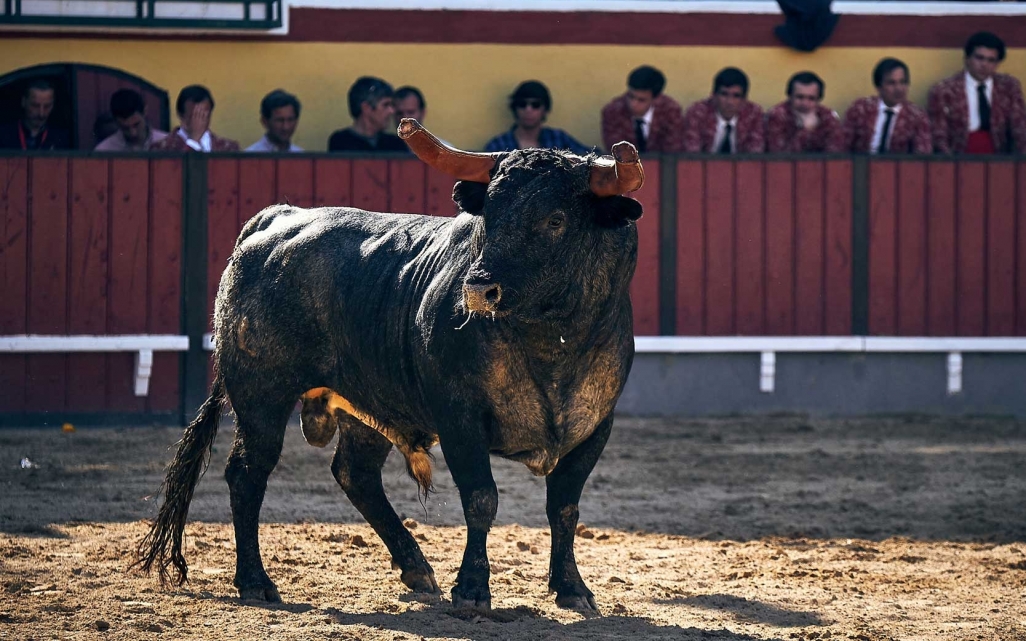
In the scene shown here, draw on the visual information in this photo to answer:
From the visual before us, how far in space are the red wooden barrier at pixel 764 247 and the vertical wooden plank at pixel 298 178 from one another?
2412mm

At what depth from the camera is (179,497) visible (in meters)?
5.73

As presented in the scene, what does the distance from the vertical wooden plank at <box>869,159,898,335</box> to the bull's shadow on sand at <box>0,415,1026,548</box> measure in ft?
2.93

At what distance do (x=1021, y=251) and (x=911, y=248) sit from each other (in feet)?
2.51

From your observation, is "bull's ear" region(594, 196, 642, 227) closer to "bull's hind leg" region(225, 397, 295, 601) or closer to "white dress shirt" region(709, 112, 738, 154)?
"bull's hind leg" region(225, 397, 295, 601)

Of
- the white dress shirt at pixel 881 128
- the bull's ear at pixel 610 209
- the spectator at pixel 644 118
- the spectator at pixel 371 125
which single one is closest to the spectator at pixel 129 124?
the spectator at pixel 371 125

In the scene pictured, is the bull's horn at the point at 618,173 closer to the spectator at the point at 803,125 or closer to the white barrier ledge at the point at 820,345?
the white barrier ledge at the point at 820,345

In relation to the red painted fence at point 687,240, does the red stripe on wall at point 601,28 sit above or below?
above

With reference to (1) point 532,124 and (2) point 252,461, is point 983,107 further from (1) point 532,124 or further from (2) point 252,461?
(2) point 252,461

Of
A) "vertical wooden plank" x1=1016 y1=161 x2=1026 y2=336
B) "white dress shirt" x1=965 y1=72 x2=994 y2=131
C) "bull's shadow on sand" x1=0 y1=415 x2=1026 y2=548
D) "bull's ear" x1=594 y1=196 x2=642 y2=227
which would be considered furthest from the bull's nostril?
"white dress shirt" x1=965 y1=72 x2=994 y2=131

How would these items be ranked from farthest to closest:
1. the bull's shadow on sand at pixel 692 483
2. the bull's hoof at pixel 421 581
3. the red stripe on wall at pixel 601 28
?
the red stripe on wall at pixel 601 28, the bull's shadow on sand at pixel 692 483, the bull's hoof at pixel 421 581

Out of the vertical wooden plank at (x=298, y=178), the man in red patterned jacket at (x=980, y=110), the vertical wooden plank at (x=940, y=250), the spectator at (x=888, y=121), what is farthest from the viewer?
the man in red patterned jacket at (x=980, y=110)

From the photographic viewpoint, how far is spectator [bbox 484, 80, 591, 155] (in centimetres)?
1071

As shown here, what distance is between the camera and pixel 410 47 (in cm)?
1168

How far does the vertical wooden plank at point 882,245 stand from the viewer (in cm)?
1066
